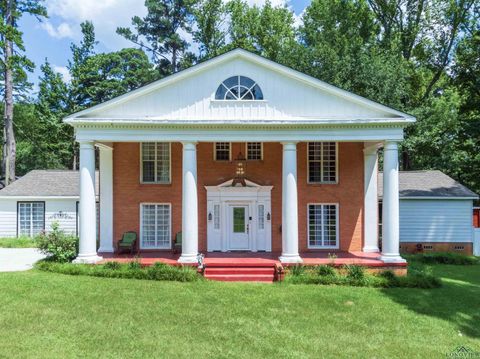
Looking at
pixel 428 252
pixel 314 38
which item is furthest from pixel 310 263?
pixel 314 38

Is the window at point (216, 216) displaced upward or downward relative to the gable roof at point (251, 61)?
downward

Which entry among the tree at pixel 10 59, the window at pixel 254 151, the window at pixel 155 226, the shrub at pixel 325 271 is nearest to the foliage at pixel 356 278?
the shrub at pixel 325 271

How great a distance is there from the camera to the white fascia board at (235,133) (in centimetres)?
1313

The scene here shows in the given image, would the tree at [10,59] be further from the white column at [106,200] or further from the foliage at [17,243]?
the white column at [106,200]

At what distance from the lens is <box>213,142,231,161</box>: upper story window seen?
1591 centimetres

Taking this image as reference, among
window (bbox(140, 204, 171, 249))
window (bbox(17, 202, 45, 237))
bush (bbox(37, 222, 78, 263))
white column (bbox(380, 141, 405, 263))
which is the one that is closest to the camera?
white column (bbox(380, 141, 405, 263))

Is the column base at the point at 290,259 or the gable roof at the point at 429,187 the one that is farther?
the gable roof at the point at 429,187

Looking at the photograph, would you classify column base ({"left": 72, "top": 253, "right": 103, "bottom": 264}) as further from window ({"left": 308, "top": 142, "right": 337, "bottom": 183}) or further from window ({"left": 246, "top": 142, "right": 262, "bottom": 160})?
window ({"left": 308, "top": 142, "right": 337, "bottom": 183})

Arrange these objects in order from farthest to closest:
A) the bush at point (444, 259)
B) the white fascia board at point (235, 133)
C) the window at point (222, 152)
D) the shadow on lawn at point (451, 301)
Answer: the bush at point (444, 259) < the window at point (222, 152) < the white fascia board at point (235, 133) < the shadow on lawn at point (451, 301)

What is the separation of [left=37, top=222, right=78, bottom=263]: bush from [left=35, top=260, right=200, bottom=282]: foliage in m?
0.76

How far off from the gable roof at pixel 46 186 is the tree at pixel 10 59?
17.2 feet

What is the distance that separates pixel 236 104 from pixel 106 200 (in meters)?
7.11

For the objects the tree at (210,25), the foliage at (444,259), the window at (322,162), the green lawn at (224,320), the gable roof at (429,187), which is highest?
the tree at (210,25)

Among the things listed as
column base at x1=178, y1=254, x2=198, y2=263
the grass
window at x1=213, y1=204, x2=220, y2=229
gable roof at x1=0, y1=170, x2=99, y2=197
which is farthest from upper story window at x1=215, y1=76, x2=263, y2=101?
the grass
